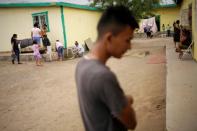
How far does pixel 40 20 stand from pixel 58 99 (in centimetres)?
1196

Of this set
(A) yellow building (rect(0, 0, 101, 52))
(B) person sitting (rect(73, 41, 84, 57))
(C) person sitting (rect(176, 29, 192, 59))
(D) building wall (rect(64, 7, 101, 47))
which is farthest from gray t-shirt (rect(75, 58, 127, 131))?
(D) building wall (rect(64, 7, 101, 47))

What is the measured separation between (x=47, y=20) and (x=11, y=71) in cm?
587

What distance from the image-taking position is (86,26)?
22.6 meters

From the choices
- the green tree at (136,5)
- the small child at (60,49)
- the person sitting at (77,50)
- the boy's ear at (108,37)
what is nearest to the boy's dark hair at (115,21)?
the boy's ear at (108,37)

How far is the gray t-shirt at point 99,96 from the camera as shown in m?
1.58

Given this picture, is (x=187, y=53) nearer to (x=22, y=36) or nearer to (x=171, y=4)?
(x=22, y=36)

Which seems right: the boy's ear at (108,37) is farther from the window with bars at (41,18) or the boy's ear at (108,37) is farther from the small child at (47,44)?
the window with bars at (41,18)

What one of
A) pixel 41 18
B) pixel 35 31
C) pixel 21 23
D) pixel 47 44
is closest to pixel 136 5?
pixel 41 18

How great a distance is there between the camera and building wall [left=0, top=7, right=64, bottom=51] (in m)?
18.6

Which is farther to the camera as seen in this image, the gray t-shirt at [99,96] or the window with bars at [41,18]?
the window with bars at [41,18]

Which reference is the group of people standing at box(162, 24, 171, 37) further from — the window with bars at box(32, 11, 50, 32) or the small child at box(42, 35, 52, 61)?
the small child at box(42, 35, 52, 61)

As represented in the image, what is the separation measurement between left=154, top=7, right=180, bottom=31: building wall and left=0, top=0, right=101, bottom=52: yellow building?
52.6 feet

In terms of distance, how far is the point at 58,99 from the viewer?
26.1 ft

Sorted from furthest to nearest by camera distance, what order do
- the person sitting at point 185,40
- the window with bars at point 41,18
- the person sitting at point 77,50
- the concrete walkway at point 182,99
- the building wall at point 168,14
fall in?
the building wall at point 168,14
the window with bars at point 41,18
the person sitting at point 77,50
the person sitting at point 185,40
the concrete walkway at point 182,99
